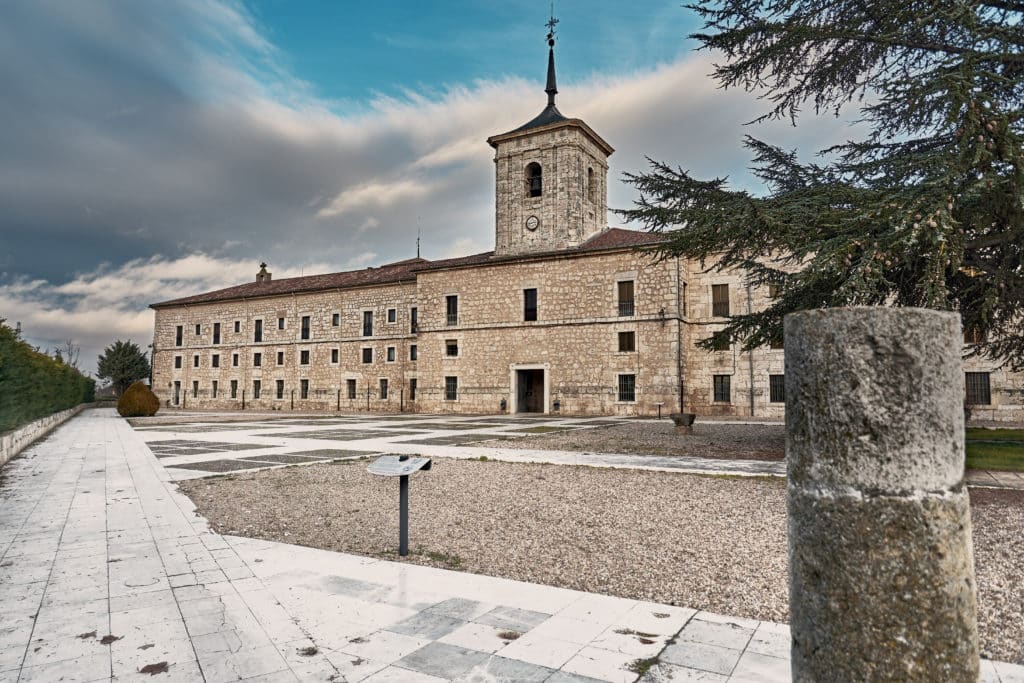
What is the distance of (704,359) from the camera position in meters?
27.3

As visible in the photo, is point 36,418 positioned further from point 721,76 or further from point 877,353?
point 877,353

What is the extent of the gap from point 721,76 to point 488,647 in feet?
37.5

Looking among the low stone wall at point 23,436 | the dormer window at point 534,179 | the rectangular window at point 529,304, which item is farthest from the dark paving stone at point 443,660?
the dormer window at point 534,179

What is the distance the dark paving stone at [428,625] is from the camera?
11.0 feet

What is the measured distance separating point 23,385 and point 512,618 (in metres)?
16.4

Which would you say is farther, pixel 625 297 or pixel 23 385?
pixel 625 297

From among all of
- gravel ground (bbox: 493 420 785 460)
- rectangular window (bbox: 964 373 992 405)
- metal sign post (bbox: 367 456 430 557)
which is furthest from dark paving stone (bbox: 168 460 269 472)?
rectangular window (bbox: 964 373 992 405)

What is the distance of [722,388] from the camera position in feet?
89.2

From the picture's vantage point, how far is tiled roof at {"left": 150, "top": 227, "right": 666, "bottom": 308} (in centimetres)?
2904

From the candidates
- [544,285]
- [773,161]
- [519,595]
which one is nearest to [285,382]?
[544,285]

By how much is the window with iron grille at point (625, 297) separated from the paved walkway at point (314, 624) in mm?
24072

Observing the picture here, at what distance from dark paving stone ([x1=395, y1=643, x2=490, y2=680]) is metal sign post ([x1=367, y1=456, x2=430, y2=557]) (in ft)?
6.28

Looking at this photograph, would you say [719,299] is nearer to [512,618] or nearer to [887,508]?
[512,618]

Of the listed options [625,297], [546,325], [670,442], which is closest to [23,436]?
[670,442]
